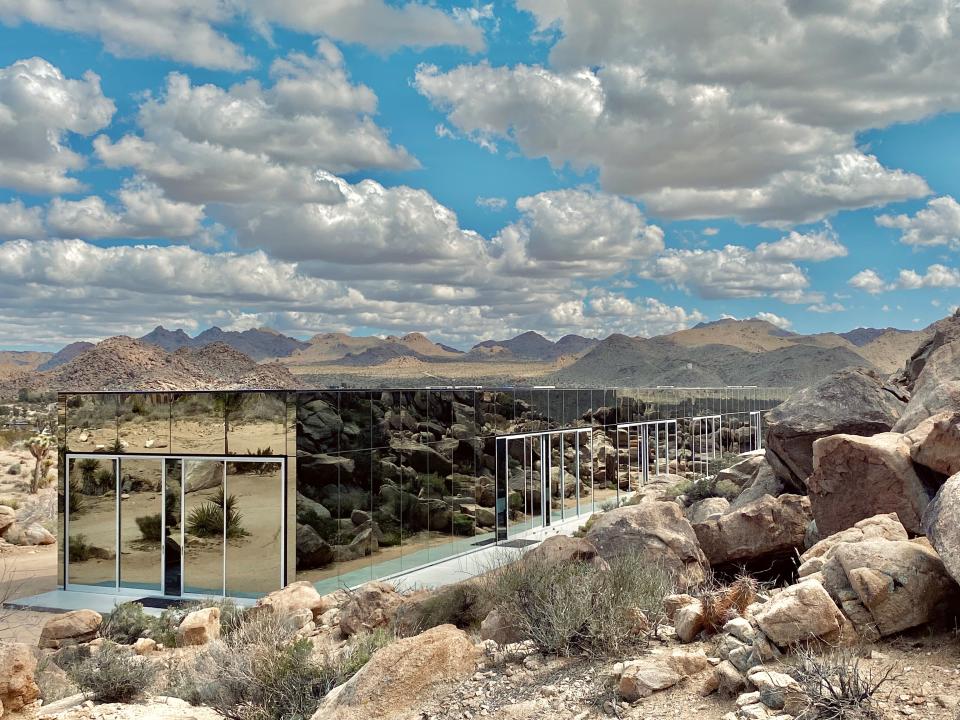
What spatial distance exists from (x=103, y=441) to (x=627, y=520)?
10.9m

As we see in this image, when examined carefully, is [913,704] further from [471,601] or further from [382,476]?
[382,476]

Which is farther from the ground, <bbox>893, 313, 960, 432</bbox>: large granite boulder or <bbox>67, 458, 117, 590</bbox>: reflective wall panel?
<bbox>893, 313, 960, 432</bbox>: large granite boulder

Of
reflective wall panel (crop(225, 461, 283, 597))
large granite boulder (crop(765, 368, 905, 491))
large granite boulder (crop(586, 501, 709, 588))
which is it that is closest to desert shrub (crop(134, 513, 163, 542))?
reflective wall panel (crop(225, 461, 283, 597))

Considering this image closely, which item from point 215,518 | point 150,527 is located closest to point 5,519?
point 150,527

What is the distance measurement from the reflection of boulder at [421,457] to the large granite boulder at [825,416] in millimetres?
7144

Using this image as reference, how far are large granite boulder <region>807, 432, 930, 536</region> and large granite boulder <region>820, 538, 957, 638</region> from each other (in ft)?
15.3

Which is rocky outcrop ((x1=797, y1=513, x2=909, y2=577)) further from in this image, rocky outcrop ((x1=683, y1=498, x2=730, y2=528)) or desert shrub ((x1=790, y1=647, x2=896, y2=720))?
rocky outcrop ((x1=683, y1=498, x2=730, y2=528))

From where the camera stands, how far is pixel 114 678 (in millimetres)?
8750

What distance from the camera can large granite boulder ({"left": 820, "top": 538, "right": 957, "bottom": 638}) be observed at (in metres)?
6.06

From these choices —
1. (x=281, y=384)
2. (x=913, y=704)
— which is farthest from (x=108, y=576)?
(x=281, y=384)

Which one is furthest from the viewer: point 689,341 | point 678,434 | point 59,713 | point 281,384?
point 689,341

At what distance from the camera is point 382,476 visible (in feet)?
56.2

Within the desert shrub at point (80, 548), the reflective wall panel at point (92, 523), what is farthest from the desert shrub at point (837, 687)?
the desert shrub at point (80, 548)

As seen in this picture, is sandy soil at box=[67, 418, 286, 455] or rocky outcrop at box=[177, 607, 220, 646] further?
sandy soil at box=[67, 418, 286, 455]
